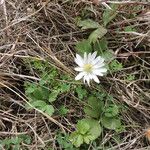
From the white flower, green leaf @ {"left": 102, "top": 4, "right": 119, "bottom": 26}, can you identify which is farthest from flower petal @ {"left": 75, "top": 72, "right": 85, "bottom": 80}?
green leaf @ {"left": 102, "top": 4, "right": 119, "bottom": 26}

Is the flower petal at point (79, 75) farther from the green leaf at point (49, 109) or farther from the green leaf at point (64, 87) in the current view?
the green leaf at point (49, 109)

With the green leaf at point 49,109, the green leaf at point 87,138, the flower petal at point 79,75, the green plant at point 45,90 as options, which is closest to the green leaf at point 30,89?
the green plant at point 45,90

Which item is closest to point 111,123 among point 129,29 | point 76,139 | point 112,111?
point 112,111

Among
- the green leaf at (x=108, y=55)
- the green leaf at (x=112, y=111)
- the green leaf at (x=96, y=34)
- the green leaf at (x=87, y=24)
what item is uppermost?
the green leaf at (x=87, y=24)

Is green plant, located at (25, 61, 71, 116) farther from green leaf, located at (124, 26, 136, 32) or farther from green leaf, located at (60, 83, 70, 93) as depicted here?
green leaf, located at (124, 26, 136, 32)

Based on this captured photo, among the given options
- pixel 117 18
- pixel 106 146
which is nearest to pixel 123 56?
pixel 117 18

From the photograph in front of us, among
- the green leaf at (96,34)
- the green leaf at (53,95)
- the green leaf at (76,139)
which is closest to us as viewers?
the green leaf at (76,139)

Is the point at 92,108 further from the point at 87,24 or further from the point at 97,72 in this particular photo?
the point at 87,24

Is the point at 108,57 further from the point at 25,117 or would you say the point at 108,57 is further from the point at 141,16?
the point at 25,117
